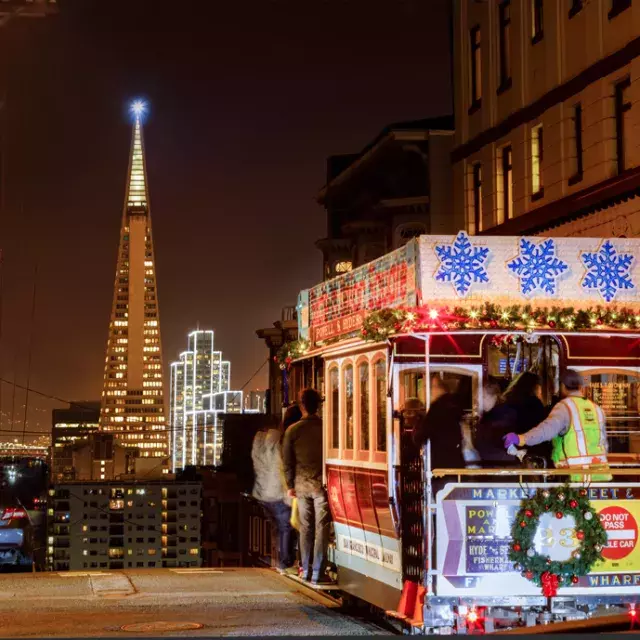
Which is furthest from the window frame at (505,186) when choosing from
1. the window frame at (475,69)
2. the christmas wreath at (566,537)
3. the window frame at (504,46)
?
the christmas wreath at (566,537)

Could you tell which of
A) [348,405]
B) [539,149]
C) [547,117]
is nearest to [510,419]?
[348,405]

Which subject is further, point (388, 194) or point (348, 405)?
point (388, 194)

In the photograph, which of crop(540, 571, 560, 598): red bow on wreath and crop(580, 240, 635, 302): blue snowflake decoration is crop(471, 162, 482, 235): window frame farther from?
crop(540, 571, 560, 598): red bow on wreath

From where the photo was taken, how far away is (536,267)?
37.6 ft

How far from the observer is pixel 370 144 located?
41000mm

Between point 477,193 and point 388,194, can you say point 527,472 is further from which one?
point 388,194

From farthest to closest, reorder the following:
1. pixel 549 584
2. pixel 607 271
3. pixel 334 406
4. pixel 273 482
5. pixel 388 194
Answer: pixel 388 194 < pixel 273 482 < pixel 334 406 < pixel 607 271 < pixel 549 584

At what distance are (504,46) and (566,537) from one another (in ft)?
62.3

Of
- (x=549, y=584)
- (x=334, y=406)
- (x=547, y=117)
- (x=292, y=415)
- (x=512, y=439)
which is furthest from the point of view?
(x=547, y=117)

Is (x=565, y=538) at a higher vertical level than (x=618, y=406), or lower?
lower

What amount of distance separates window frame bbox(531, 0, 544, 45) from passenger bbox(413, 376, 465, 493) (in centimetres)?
1592

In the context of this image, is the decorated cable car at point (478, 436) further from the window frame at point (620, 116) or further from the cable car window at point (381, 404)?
the window frame at point (620, 116)

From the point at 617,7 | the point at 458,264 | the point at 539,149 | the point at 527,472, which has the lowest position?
the point at 527,472

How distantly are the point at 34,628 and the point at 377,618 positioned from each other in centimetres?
342
